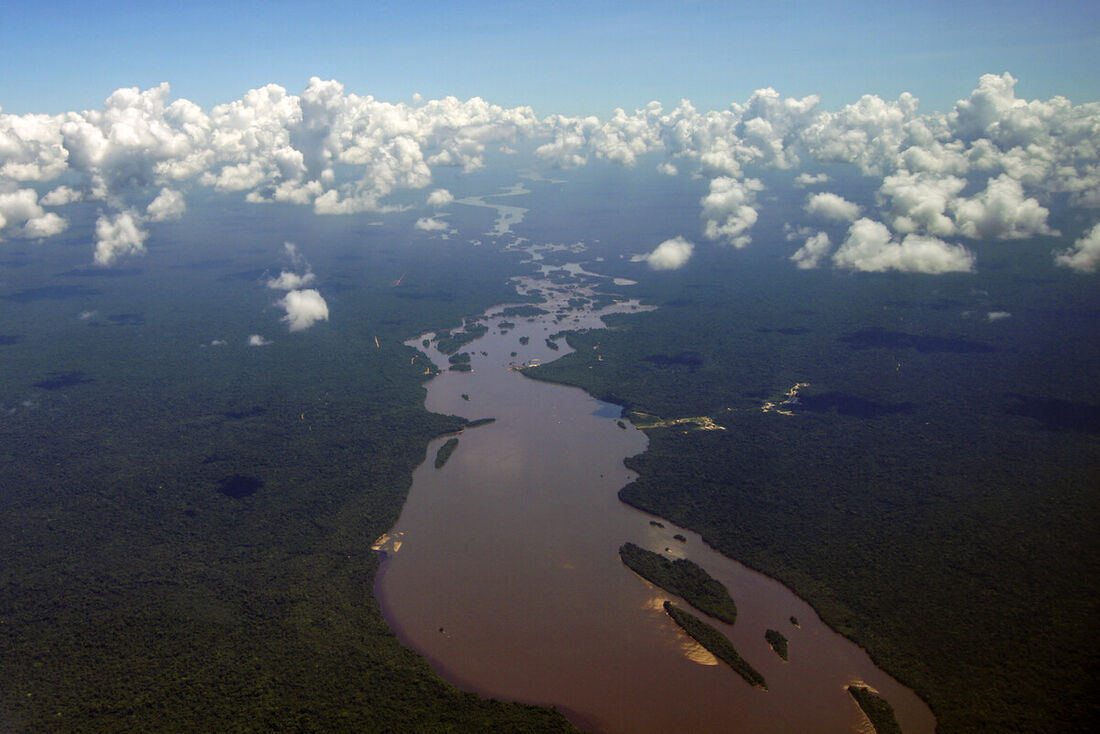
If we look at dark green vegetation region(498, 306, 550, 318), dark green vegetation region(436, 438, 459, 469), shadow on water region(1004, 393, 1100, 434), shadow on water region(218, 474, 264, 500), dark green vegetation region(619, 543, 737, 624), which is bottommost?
shadow on water region(218, 474, 264, 500)

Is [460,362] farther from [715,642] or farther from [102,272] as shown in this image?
[102,272]

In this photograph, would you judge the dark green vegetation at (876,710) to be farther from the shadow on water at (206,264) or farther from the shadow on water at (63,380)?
the shadow on water at (206,264)

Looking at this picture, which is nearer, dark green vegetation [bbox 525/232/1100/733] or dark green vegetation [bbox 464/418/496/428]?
dark green vegetation [bbox 525/232/1100/733]

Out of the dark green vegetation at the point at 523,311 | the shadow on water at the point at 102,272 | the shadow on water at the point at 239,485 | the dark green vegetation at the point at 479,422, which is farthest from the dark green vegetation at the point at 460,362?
the shadow on water at the point at 102,272

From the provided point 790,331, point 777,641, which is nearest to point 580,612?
point 777,641

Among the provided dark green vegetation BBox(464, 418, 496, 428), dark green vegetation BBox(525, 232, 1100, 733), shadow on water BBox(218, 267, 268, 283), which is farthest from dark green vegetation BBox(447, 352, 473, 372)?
shadow on water BBox(218, 267, 268, 283)

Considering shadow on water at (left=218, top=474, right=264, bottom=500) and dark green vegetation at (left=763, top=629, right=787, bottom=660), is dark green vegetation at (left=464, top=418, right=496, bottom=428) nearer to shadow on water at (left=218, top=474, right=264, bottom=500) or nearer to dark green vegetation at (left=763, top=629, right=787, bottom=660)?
shadow on water at (left=218, top=474, right=264, bottom=500)

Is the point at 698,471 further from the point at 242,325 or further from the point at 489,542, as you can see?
the point at 242,325
